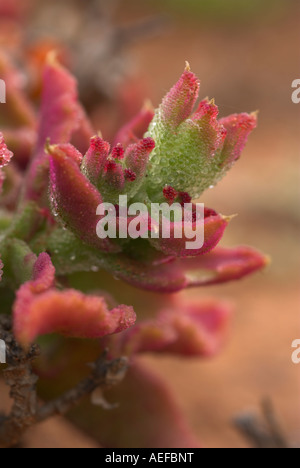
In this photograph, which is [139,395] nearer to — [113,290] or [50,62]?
[113,290]

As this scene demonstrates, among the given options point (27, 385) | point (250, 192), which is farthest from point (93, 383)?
point (250, 192)

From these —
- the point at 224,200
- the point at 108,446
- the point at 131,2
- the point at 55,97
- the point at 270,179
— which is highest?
the point at 131,2

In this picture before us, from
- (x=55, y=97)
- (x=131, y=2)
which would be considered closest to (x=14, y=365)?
(x=55, y=97)

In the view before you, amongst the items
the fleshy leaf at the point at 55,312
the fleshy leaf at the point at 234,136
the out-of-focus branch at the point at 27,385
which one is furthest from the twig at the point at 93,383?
the fleshy leaf at the point at 234,136

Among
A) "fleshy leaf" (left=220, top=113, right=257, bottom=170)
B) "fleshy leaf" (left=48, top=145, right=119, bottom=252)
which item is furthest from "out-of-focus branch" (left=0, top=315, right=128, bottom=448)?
"fleshy leaf" (left=220, top=113, right=257, bottom=170)

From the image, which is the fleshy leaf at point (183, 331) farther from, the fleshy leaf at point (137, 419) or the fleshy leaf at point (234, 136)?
the fleshy leaf at point (234, 136)

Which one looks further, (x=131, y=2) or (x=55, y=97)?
(x=131, y=2)

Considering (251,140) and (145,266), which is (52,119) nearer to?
(145,266)
